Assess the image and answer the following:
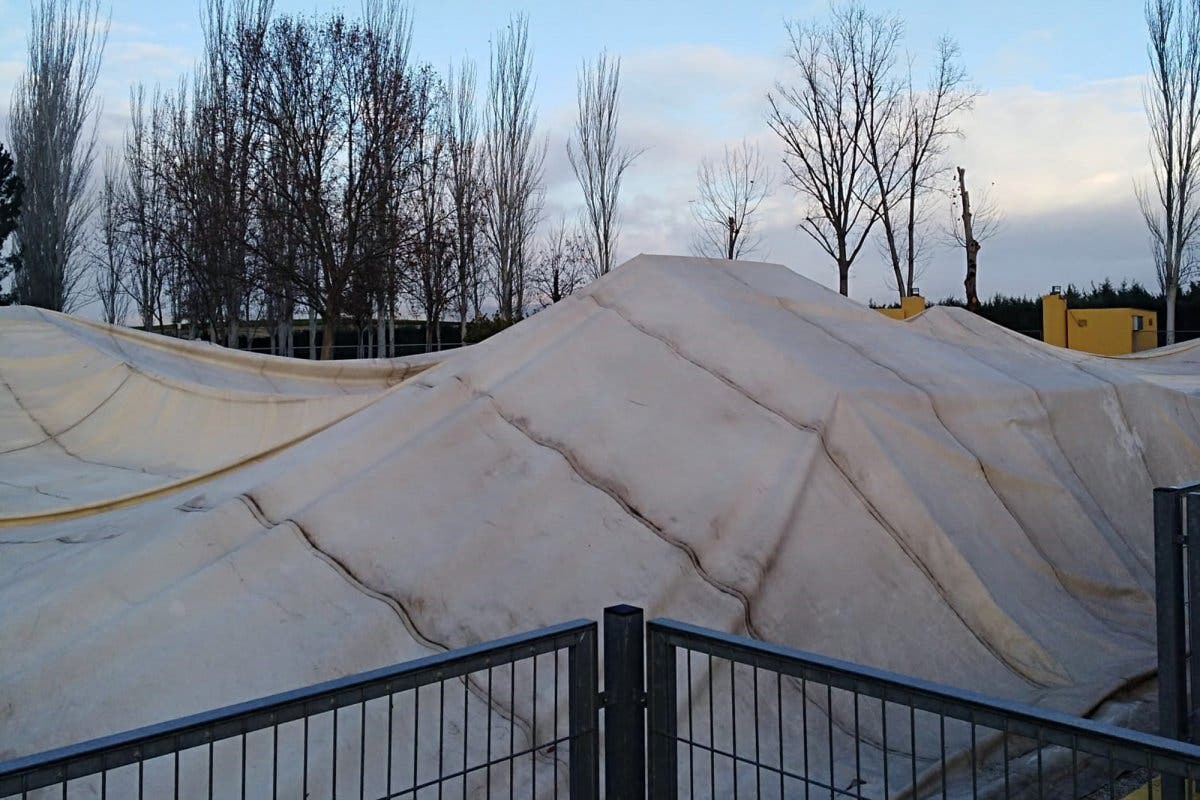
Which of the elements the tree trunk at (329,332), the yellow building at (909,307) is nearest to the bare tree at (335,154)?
the tree trunk at (329,332)

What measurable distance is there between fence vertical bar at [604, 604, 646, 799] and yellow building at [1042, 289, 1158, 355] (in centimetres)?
2129

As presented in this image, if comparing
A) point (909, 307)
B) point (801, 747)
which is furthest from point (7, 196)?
point (801, 747)

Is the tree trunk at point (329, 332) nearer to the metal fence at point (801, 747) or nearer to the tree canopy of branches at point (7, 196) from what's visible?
the tree canopy of branches at point (7, 196)

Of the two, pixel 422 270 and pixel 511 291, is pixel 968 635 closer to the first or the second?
pixel 422 270

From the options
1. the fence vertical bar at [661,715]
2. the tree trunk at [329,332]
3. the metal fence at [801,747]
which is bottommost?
the metal fence at [801,747]

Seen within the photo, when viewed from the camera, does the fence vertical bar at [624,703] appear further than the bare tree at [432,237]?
No

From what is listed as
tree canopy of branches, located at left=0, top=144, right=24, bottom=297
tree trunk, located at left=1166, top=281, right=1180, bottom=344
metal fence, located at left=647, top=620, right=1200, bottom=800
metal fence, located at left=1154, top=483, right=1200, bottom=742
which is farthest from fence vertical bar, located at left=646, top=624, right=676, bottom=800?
tree canopy of branches, located at left=0, top=144, right=24, bottom=297

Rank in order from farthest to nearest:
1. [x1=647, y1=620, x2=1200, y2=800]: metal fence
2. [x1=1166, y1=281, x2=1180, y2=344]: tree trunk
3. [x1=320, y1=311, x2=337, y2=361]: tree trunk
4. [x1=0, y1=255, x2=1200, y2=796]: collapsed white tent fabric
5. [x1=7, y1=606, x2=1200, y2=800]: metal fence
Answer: [x1=1166, y1=281, x2=1180, y2=344]: tree trunk
[x1=320, y1=311, x2=337, y2=361]: tree trunk
[x1=0, y1=255, x2=1200, y2=796]: collapsed white tent fabric
[x1=647, y1=620, x2=1200, y2=800]: metal fence
[x1=7, y1=606, x2=1200, y2=800]: metal fence

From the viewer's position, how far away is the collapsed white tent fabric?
3324mm

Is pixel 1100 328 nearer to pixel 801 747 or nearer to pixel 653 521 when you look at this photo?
pixel 653 521

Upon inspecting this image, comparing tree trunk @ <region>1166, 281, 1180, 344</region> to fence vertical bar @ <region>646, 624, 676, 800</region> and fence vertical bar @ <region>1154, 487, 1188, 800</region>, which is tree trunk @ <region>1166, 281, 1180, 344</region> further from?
fence vertical bar @ <region>646, 624, 676, 800</region>

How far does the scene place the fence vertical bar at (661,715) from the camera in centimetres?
195

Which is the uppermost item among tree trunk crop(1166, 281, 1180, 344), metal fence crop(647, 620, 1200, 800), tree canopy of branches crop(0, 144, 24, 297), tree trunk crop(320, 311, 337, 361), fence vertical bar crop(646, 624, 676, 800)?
tree canopy of branches crop(0, 144, 24, 297)

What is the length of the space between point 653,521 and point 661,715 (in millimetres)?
1744
